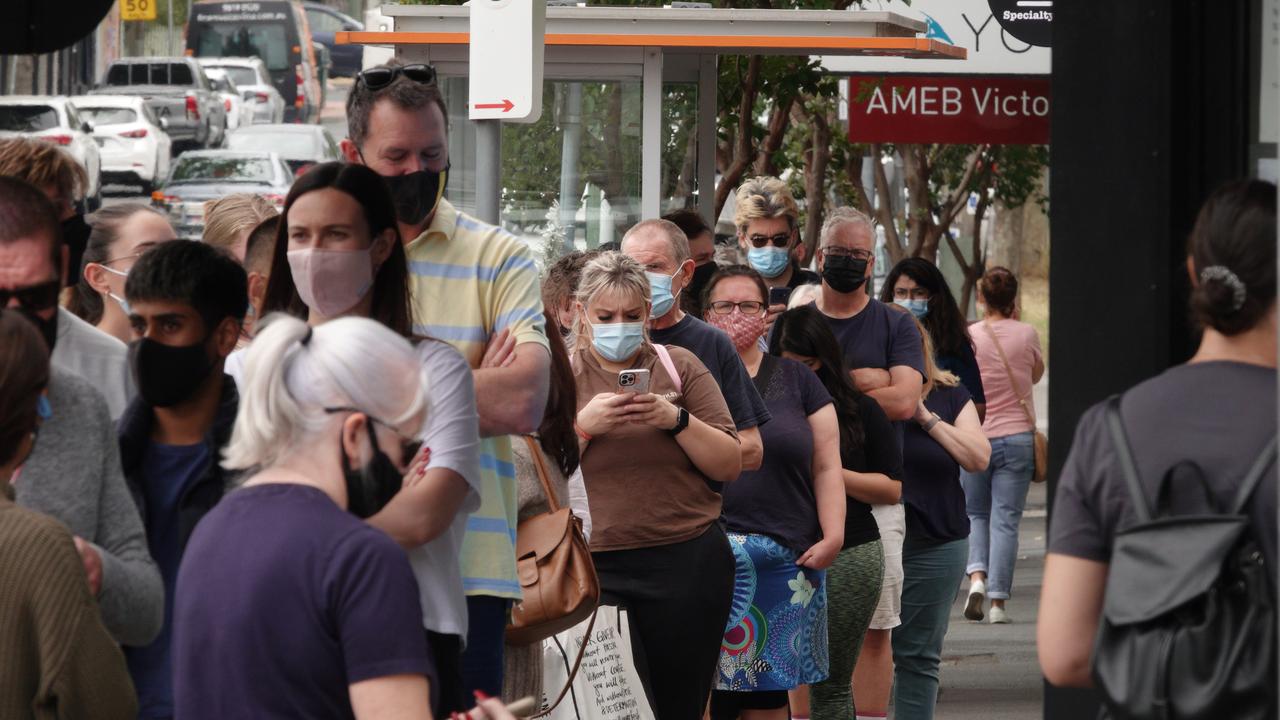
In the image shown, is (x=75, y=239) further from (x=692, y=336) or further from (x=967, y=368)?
(x=967, y=368)

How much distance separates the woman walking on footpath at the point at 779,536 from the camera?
6.66 metres

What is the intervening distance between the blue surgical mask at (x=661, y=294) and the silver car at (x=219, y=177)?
27.4m

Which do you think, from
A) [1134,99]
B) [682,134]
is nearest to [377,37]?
[682,134]

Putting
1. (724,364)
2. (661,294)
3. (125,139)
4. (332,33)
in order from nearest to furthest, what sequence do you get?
(724,364)
(661,294)
(125,139)
(332,33)

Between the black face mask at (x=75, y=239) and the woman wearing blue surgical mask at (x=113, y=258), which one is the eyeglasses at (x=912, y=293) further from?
the black face mask at (x=75, y=239)

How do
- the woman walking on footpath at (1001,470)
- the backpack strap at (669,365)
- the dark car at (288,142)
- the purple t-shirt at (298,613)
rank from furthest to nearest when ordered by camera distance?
the dark car at (288,142)
the woman walking on footpath at (1001,470)
the backpack strap at (669,365)
the purple t-shirt at (298,613)

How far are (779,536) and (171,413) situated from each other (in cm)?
316

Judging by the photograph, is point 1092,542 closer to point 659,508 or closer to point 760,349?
point 659,508

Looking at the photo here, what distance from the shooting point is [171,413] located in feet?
13.0

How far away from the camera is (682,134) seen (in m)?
10.6

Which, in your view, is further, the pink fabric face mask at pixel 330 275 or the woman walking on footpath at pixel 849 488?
the woman walking on footpath at pixel 849 488

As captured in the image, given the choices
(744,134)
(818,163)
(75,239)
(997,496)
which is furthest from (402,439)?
(818,163)

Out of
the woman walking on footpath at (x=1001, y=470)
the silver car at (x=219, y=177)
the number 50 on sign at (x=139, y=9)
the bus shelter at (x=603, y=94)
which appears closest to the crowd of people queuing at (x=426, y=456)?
the bus shelter at (x=603, y=94)

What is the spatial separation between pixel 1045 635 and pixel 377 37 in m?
7.31
